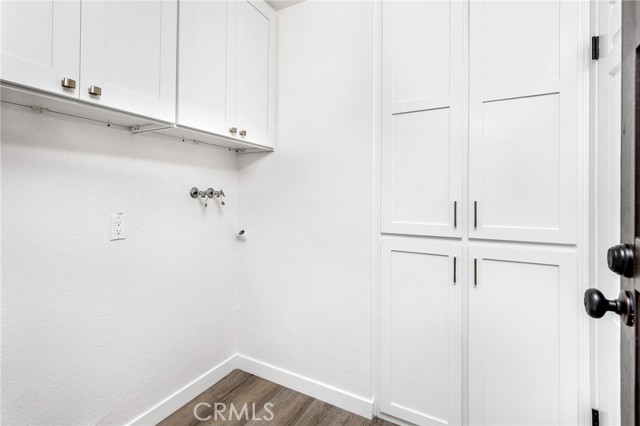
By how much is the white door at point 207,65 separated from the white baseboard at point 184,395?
1523 mm

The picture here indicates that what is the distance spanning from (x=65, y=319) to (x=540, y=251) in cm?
211

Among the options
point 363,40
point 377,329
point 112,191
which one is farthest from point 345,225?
point 112,191

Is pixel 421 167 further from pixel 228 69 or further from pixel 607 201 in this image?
pixel 228 69

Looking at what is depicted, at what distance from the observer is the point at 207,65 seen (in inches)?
62.4

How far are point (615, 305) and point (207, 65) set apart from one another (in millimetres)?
1765

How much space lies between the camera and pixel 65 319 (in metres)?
1.34

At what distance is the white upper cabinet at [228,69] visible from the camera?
1496 mm

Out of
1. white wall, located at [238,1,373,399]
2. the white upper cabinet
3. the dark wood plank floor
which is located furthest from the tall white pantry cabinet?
the white upper cabinet

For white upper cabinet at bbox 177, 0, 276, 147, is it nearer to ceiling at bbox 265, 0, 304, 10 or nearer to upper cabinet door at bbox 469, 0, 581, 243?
ceiling at bbox 265, 0, 304, 10

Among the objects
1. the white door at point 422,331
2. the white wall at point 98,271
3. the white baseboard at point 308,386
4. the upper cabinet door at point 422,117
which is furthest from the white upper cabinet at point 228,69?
the white baseboard at point 308,386

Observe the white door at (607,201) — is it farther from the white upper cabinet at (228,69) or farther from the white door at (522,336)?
the white upper cabinet at (228,69)

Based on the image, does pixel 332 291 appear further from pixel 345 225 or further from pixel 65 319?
pixel 65 319

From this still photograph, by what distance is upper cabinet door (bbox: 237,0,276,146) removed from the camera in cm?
179

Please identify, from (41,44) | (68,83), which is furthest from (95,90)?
(41,44)
